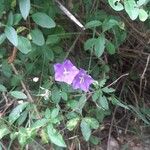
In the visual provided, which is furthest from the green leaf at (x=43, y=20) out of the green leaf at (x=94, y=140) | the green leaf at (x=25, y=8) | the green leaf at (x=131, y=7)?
the green leaf at (x=94, y=140)

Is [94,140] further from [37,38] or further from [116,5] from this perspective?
[116,5]

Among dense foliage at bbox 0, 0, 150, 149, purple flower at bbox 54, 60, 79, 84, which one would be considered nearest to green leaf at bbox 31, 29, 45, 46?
dense foliage at bbox 0, 0, 150, 149

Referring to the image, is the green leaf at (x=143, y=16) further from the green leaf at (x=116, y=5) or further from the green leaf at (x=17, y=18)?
the green leaf at (x=17, y=18)

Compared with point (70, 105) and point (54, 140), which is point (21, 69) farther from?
point (54, 140)

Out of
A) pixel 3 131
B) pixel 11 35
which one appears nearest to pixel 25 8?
pixel 11 35

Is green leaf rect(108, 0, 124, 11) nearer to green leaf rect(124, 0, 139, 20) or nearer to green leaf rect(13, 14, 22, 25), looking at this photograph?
green leaf rect(124, 0, 139, 20)

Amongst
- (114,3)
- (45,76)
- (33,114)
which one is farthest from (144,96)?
(114,3)

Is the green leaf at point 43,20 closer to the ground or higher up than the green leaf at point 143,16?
closer to the ground
